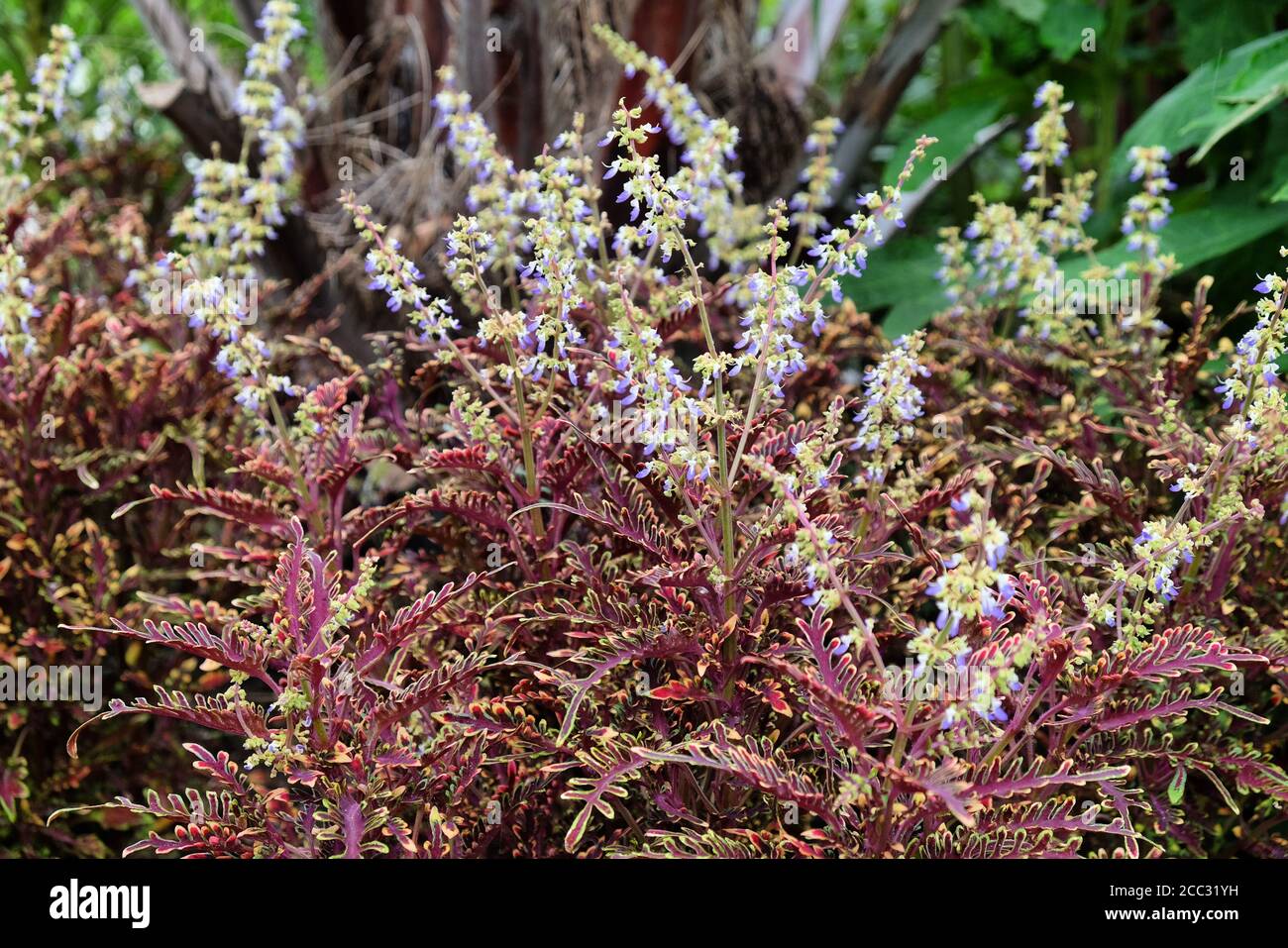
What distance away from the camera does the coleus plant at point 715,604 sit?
1607mm

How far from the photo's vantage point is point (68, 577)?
2520 mm

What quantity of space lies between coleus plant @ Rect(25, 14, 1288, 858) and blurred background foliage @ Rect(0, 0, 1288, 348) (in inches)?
23.8

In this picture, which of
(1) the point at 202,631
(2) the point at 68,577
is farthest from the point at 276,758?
(2) the point at 68,577

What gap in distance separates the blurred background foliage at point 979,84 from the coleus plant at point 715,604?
0.60m

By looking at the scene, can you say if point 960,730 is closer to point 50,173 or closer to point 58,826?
point 58,826

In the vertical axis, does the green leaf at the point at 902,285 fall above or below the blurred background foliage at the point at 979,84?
below

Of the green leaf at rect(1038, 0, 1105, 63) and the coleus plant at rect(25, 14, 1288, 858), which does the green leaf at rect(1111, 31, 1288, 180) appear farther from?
the green leaf at rect(1038, 0, 1105, 63)

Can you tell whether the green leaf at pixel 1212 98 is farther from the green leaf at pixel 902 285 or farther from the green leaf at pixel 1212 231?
the green leaf at pixel 902 285

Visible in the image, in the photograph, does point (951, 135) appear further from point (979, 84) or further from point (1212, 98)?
point (1212, 98)

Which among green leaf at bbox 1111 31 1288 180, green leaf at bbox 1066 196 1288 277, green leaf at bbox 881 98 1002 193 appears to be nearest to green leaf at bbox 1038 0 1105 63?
green leaf at bbox 881 98 1002 193

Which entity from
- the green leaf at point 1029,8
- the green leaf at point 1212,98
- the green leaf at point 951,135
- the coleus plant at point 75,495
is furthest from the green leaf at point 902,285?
the coleus plant at point 75,495

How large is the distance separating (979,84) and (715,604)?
263 centimetres

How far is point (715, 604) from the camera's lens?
1774mm
